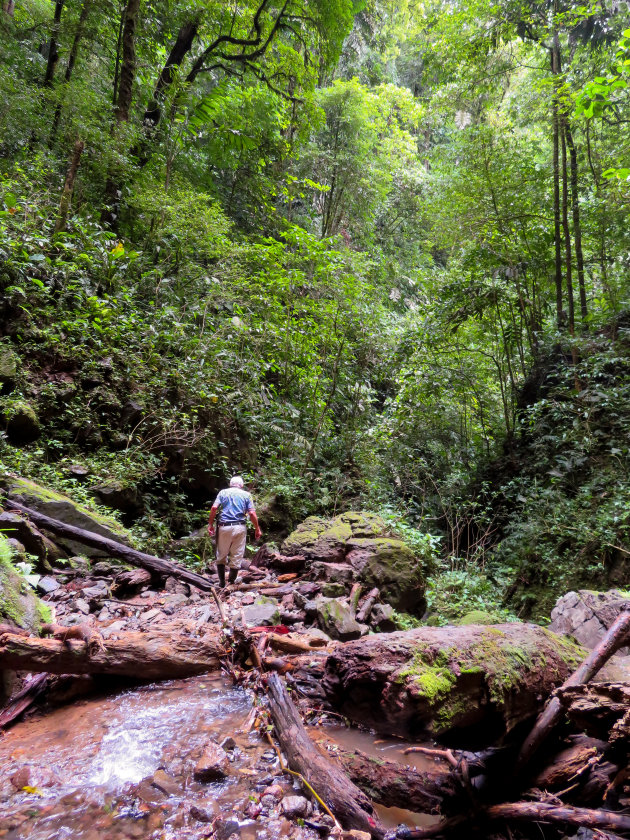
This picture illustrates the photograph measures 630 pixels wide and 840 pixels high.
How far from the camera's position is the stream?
7.36ft

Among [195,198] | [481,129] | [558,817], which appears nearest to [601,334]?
[481,129]

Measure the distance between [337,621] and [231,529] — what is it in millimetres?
2504

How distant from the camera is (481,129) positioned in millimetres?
11703

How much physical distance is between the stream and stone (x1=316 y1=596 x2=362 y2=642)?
1586 mm

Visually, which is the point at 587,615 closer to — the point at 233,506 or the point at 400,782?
the point at 400,782

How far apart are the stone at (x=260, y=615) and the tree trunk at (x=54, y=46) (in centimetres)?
1316

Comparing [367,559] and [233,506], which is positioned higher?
[233,506]

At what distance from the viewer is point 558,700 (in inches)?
88.4

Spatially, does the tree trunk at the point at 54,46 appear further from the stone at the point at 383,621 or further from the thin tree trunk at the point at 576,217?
the stone at the point at 383,621

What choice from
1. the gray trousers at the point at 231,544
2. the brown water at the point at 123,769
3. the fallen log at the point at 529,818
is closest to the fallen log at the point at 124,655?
the brown water at the point at 123,769

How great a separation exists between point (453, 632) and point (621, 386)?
9.05 m

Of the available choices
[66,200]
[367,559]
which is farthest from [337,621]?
[66,200]

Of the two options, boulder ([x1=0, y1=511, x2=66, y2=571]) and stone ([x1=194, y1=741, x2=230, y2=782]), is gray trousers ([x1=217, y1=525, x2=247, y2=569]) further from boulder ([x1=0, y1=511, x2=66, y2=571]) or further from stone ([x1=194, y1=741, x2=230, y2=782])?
stone ([x1=194, y1=741, x2=230, y2=782])

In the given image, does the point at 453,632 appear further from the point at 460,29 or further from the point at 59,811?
the point at 460,29
